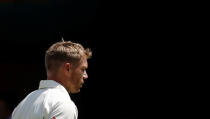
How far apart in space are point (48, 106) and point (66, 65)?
0.31 metres

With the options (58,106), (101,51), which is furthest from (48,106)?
(101,51)

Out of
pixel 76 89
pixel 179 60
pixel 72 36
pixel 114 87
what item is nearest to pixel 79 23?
pixel 72 36

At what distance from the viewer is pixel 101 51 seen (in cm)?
562

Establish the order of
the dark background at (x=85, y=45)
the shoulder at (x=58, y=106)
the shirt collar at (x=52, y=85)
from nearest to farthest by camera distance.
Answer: the shoulder at (x=58, y=106)
the shirt collar at (x=52, y=85)
the dark background at (x=85, y=45)

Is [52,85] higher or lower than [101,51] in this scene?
higher

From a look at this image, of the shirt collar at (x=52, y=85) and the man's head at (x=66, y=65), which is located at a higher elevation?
the man's head at (x=66, y=65)

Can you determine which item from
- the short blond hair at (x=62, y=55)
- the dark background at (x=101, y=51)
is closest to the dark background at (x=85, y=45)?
the dark background at (x=101, y=51)

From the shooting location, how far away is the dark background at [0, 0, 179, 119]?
201 inches

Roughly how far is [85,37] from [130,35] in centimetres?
59

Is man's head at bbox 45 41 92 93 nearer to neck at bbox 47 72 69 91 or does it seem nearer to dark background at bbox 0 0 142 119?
neck at bbox 47 72 69 91

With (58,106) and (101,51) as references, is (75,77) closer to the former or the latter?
(58,106)

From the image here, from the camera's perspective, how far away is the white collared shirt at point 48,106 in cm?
195

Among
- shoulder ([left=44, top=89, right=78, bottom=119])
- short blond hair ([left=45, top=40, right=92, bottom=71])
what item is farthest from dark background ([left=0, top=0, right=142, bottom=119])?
shoulder ([left=44, top=89, right=78, bottom=119])

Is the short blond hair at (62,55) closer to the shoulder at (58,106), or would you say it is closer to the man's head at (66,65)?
the man's head at (66,65)
